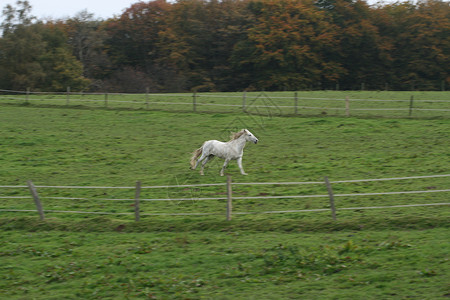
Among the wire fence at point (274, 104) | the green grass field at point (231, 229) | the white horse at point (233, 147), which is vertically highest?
the wire fence at point (274, 104)

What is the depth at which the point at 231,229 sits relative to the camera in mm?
11719

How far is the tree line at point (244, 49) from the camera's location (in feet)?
143

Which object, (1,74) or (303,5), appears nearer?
(1,74)

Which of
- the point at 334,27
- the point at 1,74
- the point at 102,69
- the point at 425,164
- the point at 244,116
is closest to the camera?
the point at 425,164

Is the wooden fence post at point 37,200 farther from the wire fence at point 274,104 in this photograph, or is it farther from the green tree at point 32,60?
the green tree at point 32,60

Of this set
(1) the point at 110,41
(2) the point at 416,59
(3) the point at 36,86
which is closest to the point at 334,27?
(2) the point at 416,59

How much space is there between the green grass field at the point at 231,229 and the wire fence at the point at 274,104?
5.01m

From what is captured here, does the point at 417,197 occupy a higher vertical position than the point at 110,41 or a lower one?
lower

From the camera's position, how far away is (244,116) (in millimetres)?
25531

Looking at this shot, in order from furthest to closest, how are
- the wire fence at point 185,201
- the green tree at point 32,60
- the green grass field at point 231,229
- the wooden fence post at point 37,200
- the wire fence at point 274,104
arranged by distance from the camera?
the green tree at point 32,60, the wire fence at point 274,104, the wooden fence post at point 37,200, the wire fence at point 185,201, the green grass field at point 231,229

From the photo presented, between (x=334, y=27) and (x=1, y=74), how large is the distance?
94.7 ft

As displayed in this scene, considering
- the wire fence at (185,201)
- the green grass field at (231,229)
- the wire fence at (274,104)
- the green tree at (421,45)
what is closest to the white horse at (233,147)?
the green grass field at (231,229)

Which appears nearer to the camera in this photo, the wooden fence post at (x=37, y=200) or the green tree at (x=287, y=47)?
the wooden fence post at (x=37, y=200)

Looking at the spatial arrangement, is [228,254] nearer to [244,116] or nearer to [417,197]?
[417,197]
